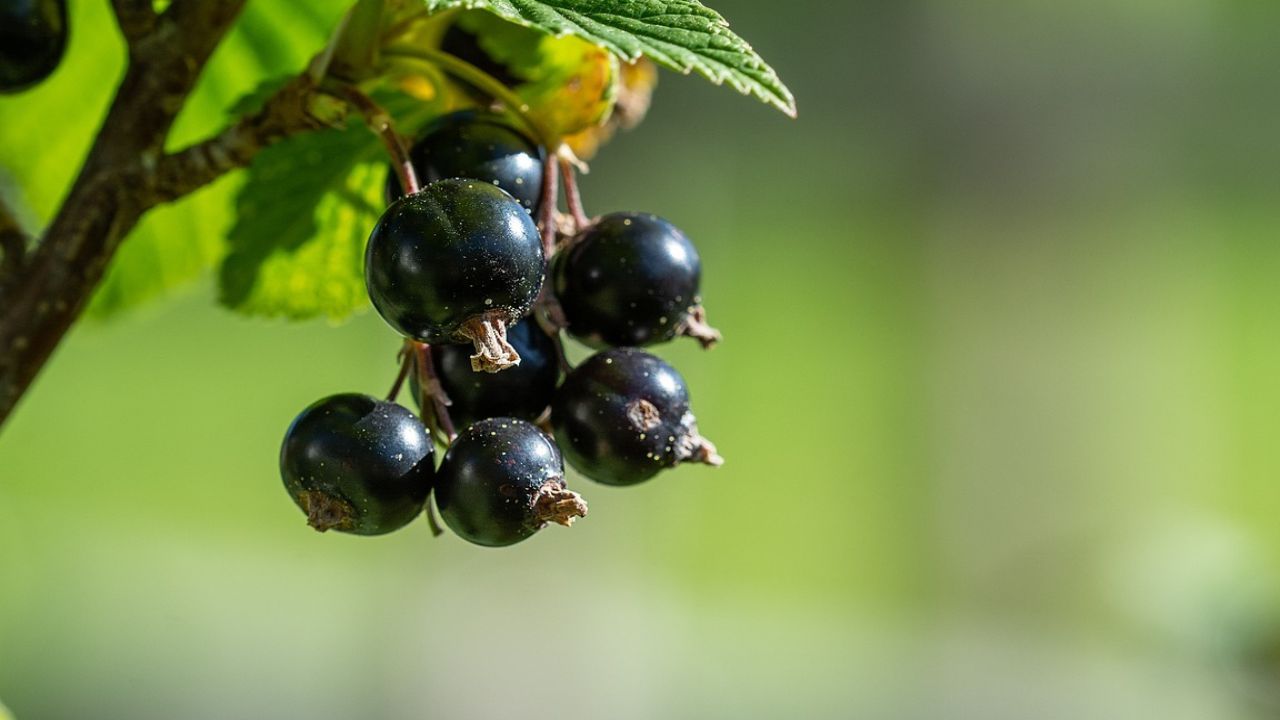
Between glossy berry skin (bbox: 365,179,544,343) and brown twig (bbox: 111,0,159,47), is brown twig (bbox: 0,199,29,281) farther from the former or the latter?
glossy berry skin (bbox: 365,179,544,343)

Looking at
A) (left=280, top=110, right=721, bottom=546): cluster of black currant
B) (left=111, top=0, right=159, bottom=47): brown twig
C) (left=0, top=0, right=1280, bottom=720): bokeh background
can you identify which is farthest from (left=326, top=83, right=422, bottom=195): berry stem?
(left=0, top=0, right=1280, bottom=720): bokeh background

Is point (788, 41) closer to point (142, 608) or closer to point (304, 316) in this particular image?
point (142, 608)

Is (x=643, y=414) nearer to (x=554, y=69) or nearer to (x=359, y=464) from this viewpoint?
(x=359, y=464)

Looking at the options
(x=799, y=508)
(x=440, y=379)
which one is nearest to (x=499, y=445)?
(x=440, y=379)

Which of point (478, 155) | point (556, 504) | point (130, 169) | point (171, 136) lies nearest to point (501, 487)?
point (556, 504)

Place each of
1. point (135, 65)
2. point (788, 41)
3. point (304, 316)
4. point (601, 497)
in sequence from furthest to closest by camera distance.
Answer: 1. point (788, 41)
2. point (601, 497)
3. point (304, 316)
4. point (135, 65)
